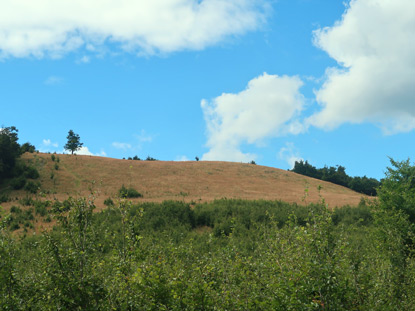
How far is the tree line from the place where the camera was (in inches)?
3553

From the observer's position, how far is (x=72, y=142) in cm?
8212

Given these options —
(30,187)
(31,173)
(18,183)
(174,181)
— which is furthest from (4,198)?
(174,181)

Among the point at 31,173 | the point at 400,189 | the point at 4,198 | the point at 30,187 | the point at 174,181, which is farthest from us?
the point at 174,181

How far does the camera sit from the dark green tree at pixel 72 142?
82.2 meters

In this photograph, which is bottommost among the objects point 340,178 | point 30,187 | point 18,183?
point 30,187

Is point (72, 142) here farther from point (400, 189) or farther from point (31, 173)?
point (400, 189)

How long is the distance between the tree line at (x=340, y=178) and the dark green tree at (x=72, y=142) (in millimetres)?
62403

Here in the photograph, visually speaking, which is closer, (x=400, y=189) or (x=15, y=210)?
(x=400, y=189)

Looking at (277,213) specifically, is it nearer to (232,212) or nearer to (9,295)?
(232,212)

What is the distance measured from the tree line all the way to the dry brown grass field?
1350cm

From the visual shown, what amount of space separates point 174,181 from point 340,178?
51.5 m

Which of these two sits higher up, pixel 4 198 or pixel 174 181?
pixel 174 181

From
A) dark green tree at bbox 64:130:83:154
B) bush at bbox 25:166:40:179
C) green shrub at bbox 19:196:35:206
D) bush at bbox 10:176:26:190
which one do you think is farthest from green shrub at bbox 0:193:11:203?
dark green tree at bbox 64:130:83:154

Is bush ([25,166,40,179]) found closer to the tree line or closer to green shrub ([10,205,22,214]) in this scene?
green shrub ([10,205,22,214])
